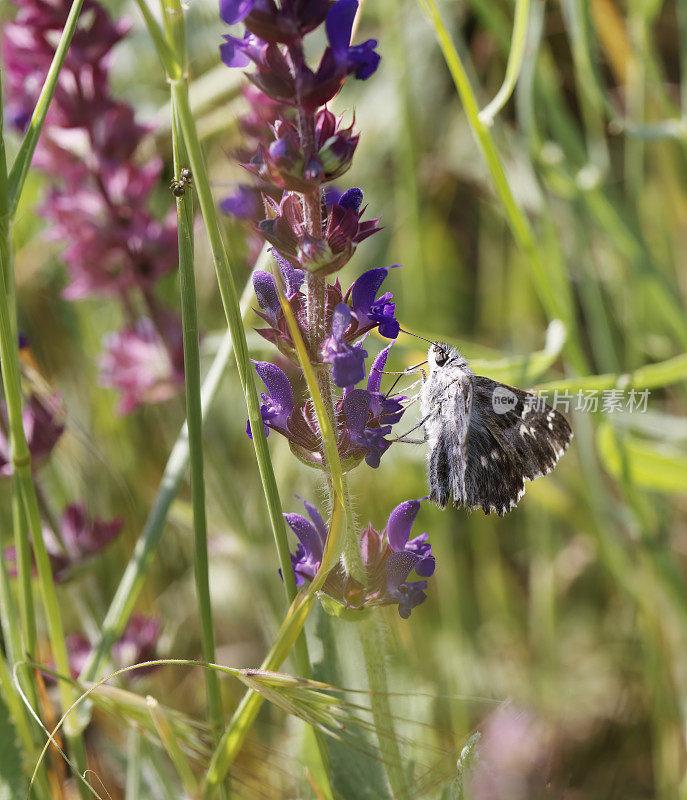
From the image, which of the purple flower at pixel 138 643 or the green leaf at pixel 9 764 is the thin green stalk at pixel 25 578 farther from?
the purple flower at pixel 138 643

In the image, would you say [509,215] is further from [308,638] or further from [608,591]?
[608,591]

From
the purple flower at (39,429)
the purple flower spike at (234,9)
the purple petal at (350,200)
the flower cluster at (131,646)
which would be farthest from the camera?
the flower cluster at (131,646)

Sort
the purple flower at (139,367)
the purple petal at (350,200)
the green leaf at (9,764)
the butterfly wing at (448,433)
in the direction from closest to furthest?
the purple petal at (350,200), the green leaf at (9,764), the butterfly wing at (448,433), the purple flower at (139,367)

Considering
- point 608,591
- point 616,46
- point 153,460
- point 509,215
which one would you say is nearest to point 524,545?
point 608,591

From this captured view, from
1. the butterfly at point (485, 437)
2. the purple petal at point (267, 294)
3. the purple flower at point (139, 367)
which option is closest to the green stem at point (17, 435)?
the purple petal at point (267, 294)

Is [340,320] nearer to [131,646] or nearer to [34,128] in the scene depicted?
[34,128]

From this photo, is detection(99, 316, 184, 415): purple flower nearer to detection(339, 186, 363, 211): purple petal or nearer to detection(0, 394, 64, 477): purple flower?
detection(0, 394, 64, 477): purple flower
